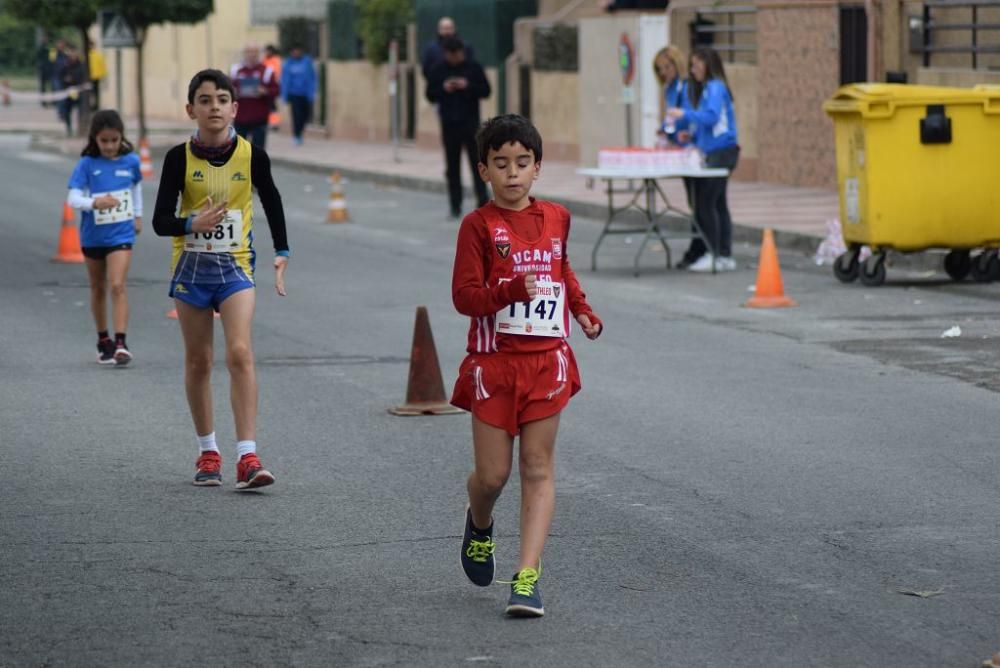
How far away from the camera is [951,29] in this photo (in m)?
21.2

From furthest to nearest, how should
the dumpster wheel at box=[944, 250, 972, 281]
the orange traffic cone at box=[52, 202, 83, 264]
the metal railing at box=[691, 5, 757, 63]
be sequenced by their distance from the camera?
the metal railing at box=[691, 5, 757, 63], the orange traffic cone at box=[52, 202, 83, 264], the dumpster wheel at box=[944, 250, 972, 281]

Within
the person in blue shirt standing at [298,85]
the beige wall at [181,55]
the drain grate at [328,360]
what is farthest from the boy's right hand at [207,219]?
the beige wall at [181,55]

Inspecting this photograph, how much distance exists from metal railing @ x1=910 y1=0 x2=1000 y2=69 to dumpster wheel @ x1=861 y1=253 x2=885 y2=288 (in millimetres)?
5158

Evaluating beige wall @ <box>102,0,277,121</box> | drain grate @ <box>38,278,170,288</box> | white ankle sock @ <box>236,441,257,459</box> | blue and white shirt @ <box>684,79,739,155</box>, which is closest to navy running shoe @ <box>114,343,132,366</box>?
white ankle sock @ <box>236,441,257,459</box>

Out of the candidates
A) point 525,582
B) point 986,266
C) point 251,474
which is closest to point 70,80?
point 986,266

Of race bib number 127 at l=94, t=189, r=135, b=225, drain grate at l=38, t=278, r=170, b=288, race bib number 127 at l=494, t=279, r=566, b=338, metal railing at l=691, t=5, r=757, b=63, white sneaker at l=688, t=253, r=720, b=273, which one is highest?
metal railing at l=691, t=5, r=757, b=63

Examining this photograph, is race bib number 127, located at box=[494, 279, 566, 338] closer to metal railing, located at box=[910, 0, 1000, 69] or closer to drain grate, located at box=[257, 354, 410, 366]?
drain grate, located at box=[257, 354, 410, 366]

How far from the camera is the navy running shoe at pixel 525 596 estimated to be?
6.17m

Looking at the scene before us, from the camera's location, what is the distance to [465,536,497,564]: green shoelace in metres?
6.49

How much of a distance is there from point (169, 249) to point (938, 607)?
14.5m

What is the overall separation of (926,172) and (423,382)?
6950mm

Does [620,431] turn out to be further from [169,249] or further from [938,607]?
[169,249]

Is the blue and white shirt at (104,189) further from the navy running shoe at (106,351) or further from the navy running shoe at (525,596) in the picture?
the navy running shoe at (525,596)

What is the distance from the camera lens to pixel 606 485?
8.38 meters
